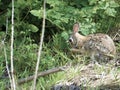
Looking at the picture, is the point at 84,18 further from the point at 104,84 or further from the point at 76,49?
the point at 104,84

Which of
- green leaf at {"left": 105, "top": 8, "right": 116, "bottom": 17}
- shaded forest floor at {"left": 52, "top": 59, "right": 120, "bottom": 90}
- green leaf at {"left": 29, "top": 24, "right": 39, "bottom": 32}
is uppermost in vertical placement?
green leaf at {"left": 105, "top": 8, "right": 116, "bottom": 17}

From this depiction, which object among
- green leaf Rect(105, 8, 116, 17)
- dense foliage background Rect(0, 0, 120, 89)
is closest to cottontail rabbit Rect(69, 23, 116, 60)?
dense foliage background Rect(0, 0, 120, 89)

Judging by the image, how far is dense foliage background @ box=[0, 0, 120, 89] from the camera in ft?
21.3

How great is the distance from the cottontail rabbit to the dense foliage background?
0.56 ft

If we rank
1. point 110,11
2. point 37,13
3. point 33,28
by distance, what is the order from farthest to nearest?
point 33,28 < point 110,11 < point 37,13

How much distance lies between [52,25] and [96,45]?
40.8 inches

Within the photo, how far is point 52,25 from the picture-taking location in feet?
23.2

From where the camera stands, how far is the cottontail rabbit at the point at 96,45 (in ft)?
20.5

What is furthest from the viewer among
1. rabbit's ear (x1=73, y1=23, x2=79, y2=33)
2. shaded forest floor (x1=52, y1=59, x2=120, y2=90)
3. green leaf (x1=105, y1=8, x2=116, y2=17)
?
green leaf (x1=105, y1=8, x2=116, y2=17)

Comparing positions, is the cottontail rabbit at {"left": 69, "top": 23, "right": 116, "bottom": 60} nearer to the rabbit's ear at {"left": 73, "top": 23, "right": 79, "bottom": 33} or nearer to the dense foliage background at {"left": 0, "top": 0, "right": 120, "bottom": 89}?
the rabbit's ear at {"left": 73, "top": 23, "right": 79, "bottom": 33}

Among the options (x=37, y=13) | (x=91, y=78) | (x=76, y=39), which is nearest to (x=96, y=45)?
(x=76, y=39)

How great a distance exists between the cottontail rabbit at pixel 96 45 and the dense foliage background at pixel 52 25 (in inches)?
6.7

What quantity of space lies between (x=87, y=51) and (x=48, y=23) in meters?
1.00

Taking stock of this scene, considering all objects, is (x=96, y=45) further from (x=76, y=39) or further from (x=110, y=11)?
(x=110, y=11)
